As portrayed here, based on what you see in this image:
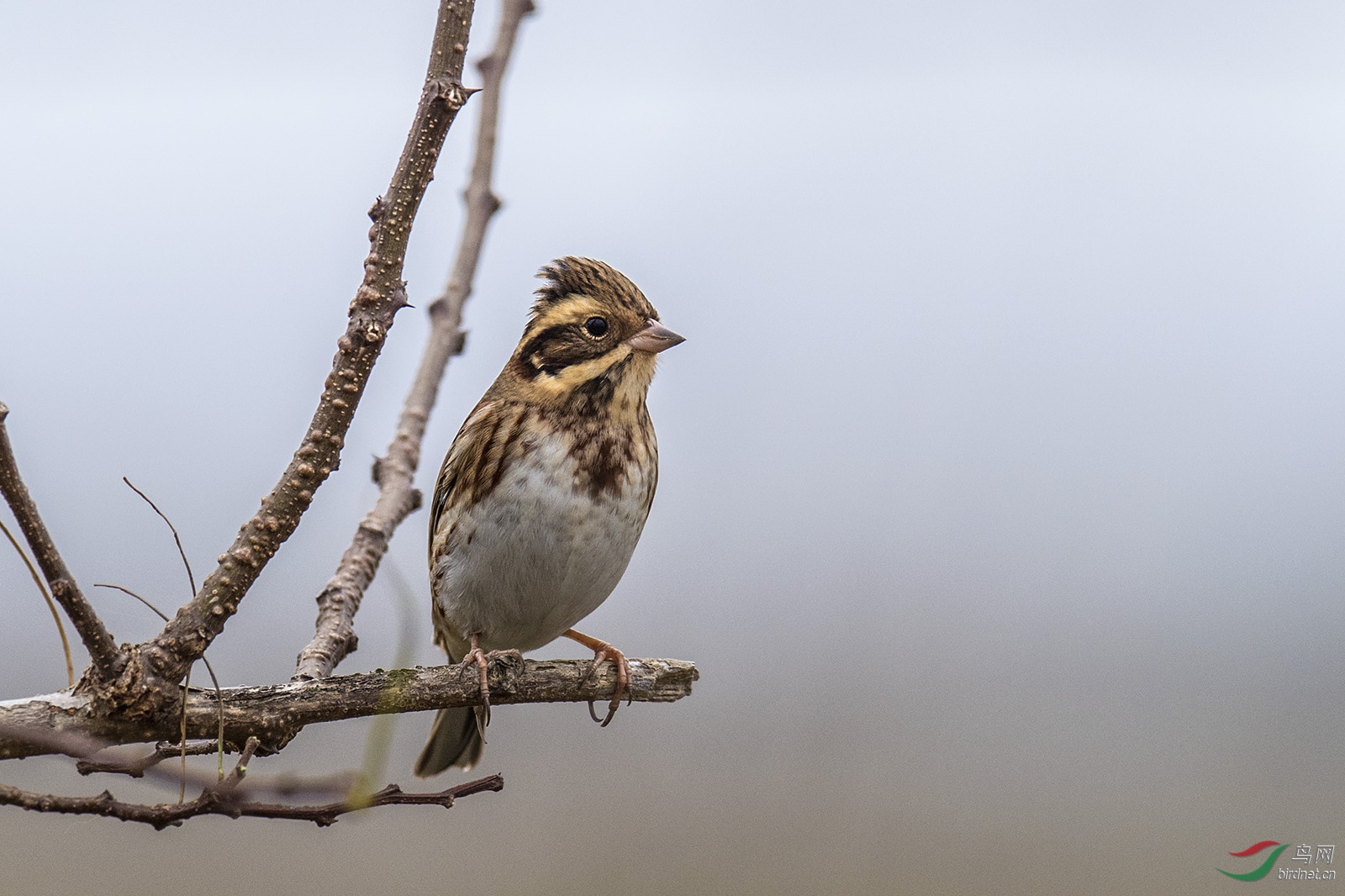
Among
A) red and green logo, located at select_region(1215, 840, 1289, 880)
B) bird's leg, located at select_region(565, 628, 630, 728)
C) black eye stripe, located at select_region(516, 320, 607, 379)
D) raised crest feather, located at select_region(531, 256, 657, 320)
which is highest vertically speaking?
raised crest feather, located at select_region(531, 256, 657, 320)

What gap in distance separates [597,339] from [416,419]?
0.91 meters

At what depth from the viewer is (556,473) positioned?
3816 mm

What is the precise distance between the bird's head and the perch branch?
179 cm

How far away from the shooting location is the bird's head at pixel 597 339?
13.0ft

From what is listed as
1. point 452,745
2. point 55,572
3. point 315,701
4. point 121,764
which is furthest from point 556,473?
point 121,764

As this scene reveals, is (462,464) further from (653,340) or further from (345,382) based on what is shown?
(345,382)

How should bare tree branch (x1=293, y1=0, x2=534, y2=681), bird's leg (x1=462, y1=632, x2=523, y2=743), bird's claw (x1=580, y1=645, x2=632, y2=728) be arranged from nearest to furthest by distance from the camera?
bird's leg (x1=462, y1=632, x2=523, y2=743)
bird's claw (x1=580, y1=645, x2=632, y2=728)
bare tree branch (x1=293, y1=0, x2=534, y2=681)

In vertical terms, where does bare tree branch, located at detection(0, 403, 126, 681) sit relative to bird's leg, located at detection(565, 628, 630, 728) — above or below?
above

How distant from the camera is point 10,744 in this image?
76.5 inches

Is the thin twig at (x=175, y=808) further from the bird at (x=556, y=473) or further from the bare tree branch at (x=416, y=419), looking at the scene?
the bird at (x=556, y=473)

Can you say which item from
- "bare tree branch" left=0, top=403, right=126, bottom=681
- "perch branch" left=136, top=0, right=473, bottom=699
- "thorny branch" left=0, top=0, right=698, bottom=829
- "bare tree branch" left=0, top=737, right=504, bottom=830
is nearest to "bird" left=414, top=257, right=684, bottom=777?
"thorny branch" left=0, top=0, right=698, bottom=829

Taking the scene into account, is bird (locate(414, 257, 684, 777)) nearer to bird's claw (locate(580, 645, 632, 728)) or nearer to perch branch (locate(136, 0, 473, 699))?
bird's claw (locate(580, 645, 632, 728))

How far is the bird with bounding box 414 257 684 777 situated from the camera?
12.5ft

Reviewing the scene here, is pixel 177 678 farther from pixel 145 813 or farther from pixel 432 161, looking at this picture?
pixel 432 161
